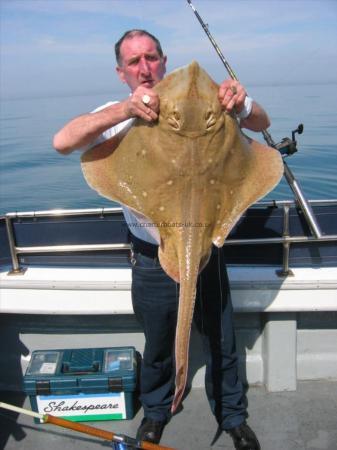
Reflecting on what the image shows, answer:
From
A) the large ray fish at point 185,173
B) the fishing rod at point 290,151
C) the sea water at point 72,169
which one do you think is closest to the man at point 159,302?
the large ray fish at point 185,173

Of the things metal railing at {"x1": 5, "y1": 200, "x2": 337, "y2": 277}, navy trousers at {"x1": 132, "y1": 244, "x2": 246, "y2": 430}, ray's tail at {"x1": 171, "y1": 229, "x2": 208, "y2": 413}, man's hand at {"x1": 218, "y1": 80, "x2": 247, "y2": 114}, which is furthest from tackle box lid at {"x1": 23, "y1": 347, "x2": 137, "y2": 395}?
man's hand at {"x1": 218, "y1": 80, "x2": 247, "y2": 114}

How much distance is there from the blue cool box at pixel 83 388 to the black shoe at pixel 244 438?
802mm

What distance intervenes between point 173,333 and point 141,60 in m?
1.73

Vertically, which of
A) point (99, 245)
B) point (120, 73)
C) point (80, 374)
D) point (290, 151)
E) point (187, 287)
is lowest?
point (80, 374)

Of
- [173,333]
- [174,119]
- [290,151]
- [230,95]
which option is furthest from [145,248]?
[290,151]

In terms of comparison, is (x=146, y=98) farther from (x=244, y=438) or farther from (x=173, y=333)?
(x=244, y=438)

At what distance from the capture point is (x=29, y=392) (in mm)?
3219

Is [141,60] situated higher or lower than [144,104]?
higher

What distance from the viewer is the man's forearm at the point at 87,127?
209 cm

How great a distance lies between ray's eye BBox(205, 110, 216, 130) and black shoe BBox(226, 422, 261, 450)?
6.90 ft

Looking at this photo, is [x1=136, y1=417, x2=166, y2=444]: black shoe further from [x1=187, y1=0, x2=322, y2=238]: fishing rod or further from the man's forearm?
the man's forearm

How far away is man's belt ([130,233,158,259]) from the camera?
2674mm

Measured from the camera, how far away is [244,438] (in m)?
2.92

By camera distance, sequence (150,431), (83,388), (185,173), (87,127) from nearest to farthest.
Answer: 1. (185,173)
2. (87,127)
3. (150,431)
4. (83,388)
